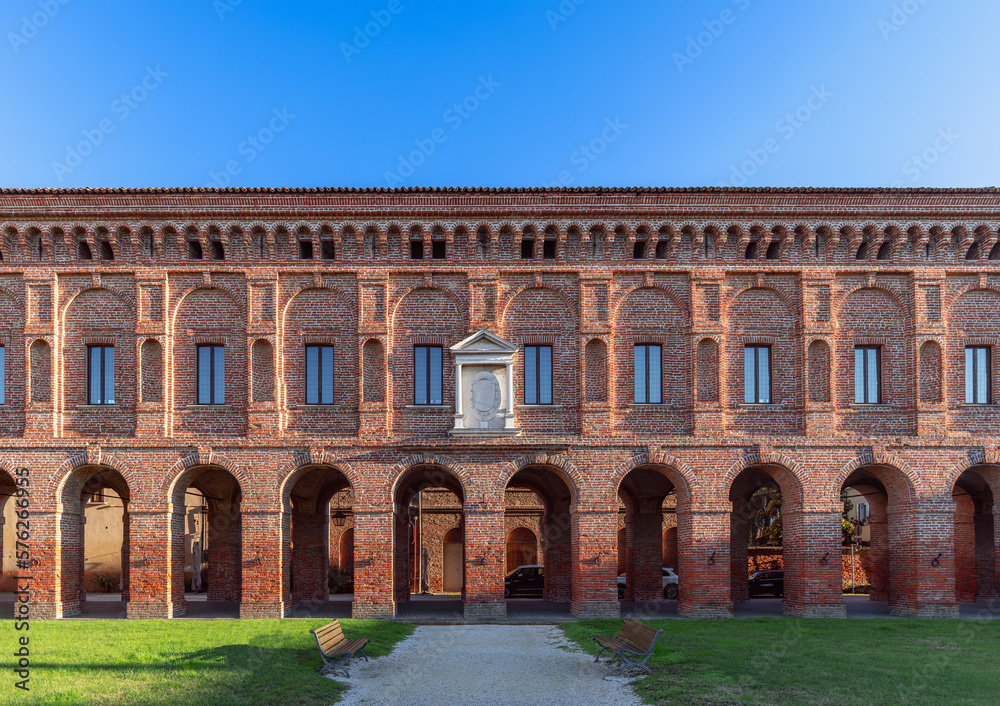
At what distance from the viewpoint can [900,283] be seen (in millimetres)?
20953

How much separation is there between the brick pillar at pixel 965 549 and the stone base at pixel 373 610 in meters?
16.6

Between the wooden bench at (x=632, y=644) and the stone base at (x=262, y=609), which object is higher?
the wooden bench at (x=632, y=644)

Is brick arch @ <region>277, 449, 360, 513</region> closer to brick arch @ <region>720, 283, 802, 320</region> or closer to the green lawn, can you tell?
the green lawn

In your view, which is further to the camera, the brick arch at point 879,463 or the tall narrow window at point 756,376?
the tall narrow window at point 756,376

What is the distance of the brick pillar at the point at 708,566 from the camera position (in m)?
20.0

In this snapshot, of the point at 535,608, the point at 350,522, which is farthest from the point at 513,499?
the point at 535,608

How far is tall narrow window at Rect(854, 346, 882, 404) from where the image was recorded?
20.9 metres

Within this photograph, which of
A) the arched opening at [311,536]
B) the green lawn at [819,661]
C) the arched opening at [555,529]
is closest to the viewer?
the green lawn at [819,661]

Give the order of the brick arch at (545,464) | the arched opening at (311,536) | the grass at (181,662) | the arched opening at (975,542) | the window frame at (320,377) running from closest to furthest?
the grass at (181,662) → the brick arch at (545,464) → the window frame at (320,377) → the arched opening at (975,542) → the arched opening at (311,536)

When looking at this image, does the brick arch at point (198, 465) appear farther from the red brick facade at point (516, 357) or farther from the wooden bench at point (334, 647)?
the wooden bench at point (334, 647)

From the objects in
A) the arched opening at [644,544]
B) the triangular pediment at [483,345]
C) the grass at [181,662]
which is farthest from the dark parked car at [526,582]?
the triangular pediment at [483,345]

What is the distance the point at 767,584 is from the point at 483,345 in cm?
1379

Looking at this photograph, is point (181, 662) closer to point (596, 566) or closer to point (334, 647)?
point (334, 647)

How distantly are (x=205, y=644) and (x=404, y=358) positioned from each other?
28.2 feet
